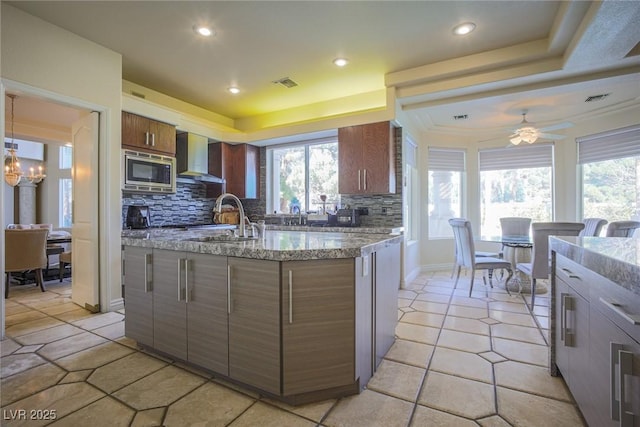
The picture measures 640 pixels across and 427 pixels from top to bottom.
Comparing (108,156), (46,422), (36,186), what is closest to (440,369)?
(46,422)

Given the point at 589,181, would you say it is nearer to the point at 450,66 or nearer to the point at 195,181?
the point at 450,66

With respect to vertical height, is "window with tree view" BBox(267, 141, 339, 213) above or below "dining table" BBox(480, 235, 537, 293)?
above

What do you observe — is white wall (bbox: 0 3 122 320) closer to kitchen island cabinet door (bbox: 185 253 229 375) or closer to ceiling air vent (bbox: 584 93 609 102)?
kitchen island cabinet door (bbox: 185 253 229 375)

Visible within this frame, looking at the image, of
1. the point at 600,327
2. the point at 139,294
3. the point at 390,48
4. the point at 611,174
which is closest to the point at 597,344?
the point at 600,327

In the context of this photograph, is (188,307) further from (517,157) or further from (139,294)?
(517,157)

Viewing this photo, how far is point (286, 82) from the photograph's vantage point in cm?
394

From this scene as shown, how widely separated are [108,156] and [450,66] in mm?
3823

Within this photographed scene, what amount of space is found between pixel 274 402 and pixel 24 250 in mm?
4016

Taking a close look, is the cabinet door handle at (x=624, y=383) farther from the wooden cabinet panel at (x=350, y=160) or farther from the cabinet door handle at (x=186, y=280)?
the wooden cabinet panel at (x=350, y=160)

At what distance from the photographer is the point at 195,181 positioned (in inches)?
191

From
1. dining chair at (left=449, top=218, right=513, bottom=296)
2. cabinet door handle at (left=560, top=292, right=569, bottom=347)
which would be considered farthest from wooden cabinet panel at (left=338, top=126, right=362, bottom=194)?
cabinet door handle at (left=560, top=292, right=569, bottom=347)

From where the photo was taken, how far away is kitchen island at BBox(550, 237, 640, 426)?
0.91 m

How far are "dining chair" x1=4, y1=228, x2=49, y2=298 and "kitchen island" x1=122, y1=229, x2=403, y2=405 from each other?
308 centimetres

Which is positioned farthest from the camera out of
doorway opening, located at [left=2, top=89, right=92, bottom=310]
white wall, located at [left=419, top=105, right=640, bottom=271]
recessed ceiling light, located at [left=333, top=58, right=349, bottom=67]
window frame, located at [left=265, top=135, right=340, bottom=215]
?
window frame, located at [left=265, top=135, right=340, bottom=215]
